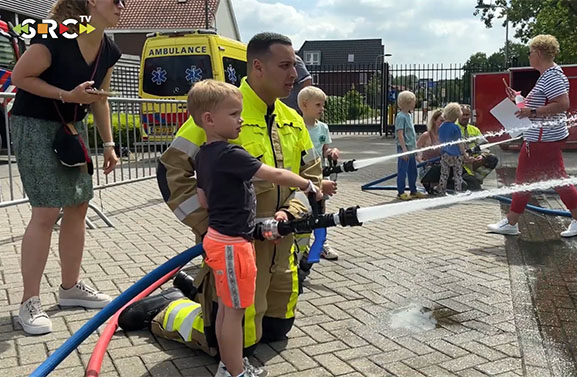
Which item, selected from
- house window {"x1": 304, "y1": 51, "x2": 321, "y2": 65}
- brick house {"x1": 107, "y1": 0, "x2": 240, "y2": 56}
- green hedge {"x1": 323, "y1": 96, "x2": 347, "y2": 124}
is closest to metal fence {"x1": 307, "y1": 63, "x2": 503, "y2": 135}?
green hedge {"x1": 323, "y1": 96, "x2": 347, "y2": 124}

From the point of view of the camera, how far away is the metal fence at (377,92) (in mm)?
23703

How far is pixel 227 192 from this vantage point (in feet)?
8.80

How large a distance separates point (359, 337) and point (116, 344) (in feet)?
4.80

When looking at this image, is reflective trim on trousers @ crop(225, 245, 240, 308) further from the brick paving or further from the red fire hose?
the brick paving

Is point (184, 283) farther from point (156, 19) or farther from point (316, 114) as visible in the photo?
point (156, 19)

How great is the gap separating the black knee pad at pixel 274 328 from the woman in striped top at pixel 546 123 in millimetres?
3667

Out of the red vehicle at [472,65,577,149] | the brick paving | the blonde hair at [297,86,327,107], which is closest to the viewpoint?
the brick paving

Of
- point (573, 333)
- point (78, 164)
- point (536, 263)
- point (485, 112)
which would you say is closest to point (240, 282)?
point (78, 164)

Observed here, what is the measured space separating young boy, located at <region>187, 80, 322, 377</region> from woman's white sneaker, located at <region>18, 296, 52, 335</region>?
1.41m

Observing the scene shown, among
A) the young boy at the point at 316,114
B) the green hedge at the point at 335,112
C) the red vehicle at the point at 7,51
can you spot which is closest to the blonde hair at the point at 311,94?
the young boy at the point at 316,114

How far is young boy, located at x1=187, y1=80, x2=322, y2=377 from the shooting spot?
2.66 meters

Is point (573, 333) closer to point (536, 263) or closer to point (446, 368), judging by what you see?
point (446, 368)

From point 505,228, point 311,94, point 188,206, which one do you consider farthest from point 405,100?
point 188,206

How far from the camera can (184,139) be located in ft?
10.3
